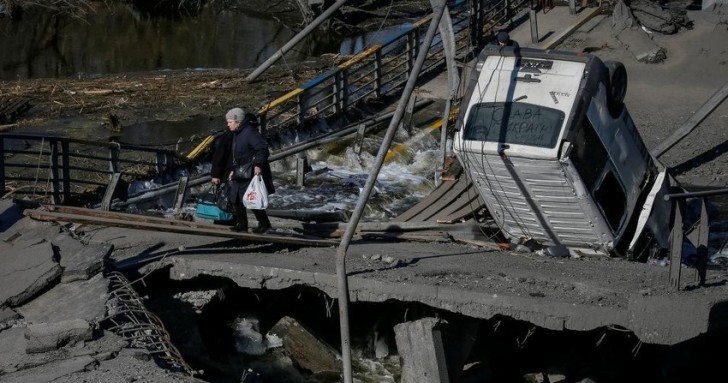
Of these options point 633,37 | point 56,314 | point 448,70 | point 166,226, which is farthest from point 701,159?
point 56,314

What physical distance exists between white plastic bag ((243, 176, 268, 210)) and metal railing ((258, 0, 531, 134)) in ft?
24.5

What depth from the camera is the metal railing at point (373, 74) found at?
21.7 metres

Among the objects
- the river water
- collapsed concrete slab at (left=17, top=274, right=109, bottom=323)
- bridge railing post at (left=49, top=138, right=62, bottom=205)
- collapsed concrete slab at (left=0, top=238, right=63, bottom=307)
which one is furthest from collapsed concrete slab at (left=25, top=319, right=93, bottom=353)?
the river water

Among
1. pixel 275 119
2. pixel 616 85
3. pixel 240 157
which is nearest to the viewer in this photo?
pixel 240 157

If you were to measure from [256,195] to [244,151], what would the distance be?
565 mm

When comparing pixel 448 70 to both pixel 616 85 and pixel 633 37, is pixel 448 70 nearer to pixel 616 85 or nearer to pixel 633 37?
pixel 616 85

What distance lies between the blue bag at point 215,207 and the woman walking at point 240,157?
15 centimetres

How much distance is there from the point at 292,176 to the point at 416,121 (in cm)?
288

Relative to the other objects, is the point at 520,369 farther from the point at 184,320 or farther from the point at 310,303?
the point at 184,320

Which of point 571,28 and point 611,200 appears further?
point 571,28

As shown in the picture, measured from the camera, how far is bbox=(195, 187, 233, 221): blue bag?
44.0 feet

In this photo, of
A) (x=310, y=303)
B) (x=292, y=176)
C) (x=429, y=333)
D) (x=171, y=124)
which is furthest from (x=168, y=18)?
(x=429, y=333)

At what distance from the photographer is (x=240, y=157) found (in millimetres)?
13055

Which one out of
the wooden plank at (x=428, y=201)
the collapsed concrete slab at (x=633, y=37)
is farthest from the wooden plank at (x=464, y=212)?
the collapsed concrete slab at (x=633, y=37)
